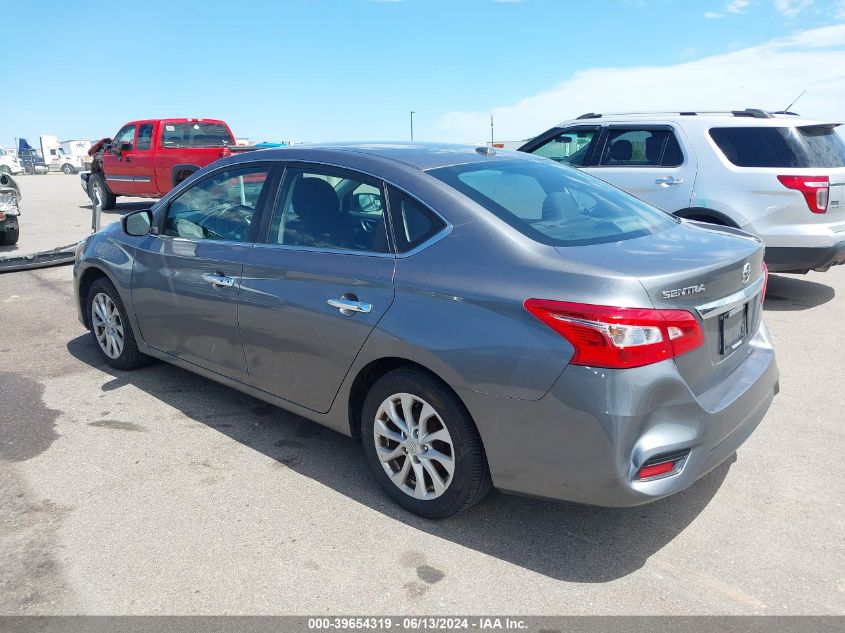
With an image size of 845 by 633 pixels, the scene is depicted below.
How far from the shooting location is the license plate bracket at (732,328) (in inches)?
116

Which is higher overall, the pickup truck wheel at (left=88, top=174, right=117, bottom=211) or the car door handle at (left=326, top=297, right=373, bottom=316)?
the pickup truck wheel at (left=88, top=174, right=117, bottom=211)

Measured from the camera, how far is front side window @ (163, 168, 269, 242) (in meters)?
4.01

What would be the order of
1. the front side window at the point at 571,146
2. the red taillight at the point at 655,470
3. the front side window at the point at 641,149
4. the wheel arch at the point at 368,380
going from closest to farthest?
1. the red taillight at the point at 655,470
2. the wheel arch at the point at 368,380
3. the front side window at the point at 641,149
4. the front side window at the point at 571,146

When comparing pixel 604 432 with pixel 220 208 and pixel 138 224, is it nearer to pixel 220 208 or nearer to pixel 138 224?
pixel 220 208

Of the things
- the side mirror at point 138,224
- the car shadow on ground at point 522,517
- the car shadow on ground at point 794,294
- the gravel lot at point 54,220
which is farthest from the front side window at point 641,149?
the gravel lot at point 54,220

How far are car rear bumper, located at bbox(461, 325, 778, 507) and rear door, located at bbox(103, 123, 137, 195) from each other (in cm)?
1522

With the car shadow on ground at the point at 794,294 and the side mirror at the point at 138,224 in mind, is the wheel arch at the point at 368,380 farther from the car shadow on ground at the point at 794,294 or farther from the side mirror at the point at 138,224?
the car shadow on ground at the point at 794,294

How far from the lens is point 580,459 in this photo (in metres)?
2.68

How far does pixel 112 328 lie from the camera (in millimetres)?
5125

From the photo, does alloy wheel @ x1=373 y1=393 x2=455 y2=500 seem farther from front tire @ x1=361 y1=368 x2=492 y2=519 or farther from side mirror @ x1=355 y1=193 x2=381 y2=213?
side mirror @ x1=355 y1=193 x2=381 y2=213

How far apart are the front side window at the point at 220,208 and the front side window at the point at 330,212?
243mm

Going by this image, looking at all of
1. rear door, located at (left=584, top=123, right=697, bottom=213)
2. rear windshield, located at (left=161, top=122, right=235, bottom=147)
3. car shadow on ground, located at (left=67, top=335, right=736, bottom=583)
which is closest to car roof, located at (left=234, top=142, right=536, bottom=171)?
car shadow on ground, located at (left=67, top=335, right=736, bottom=583)

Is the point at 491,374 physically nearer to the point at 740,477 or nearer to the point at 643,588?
the point at 643,588

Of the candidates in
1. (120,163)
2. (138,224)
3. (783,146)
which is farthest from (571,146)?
(120,163)
